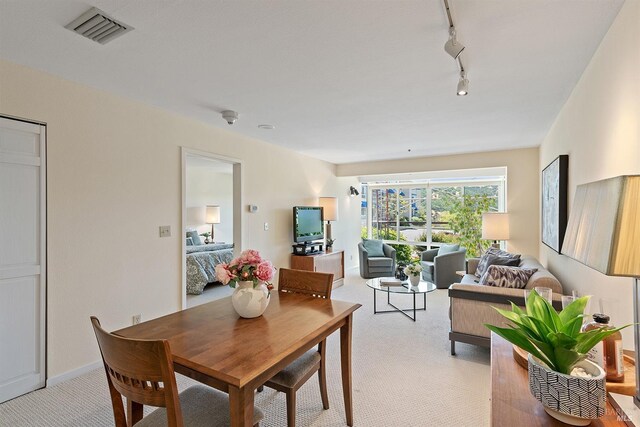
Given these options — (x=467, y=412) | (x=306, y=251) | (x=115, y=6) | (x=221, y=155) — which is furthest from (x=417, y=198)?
(x=115, y=6)

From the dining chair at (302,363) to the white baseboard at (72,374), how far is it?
182cm

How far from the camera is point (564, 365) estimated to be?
0.94 m

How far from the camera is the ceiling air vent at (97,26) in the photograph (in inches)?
65.7

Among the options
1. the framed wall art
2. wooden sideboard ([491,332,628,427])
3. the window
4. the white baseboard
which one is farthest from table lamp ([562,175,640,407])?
the window

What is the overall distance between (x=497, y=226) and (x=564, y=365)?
13.6 feet

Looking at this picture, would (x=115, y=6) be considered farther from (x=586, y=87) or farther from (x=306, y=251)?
(x=306, y=251)

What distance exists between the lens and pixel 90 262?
8.75 ft

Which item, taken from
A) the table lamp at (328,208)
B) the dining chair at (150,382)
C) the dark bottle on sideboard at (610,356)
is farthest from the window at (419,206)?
the dining chair at (150,382)

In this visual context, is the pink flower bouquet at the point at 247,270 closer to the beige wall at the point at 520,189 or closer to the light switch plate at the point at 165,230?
the light switch plate at the point at 165,230

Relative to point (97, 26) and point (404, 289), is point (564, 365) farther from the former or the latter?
point (404, 289)

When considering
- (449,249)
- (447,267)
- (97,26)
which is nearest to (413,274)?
(447,267)

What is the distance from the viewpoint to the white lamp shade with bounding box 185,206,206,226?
24.5 ft

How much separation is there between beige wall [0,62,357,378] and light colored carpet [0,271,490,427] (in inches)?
14.8

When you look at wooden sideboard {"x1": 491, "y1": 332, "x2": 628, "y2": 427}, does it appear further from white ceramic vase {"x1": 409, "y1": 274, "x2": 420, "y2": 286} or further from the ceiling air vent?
white ceramic vase {"x1": 409, "y1": 274, "x2": 420, "y2": 286}
